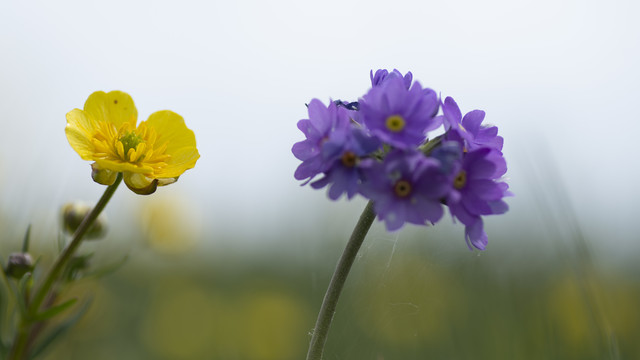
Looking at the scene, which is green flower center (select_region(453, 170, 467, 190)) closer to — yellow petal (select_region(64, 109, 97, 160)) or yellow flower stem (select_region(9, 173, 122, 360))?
yellow flower stem (select_region(9, 173, 122, 360))

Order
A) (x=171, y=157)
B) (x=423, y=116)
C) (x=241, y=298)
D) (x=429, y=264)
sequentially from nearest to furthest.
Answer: (x=423, y=116) < (x=171, y=157) < (x=429, y=264) < (x=241, y=298)

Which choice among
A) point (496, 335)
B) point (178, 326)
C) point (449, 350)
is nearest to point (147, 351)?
point (178, 326)

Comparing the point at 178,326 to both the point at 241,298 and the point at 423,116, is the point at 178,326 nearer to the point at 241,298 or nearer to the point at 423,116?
the point at 241,298

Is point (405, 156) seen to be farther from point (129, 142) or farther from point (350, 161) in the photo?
point (129, 142)

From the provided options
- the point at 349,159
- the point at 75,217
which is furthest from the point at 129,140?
the point at 349,159

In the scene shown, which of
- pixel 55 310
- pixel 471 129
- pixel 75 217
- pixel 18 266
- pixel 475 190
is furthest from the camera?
pixel 75 217

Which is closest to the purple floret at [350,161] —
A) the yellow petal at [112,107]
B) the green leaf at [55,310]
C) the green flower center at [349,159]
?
the green flower center at [349,159]

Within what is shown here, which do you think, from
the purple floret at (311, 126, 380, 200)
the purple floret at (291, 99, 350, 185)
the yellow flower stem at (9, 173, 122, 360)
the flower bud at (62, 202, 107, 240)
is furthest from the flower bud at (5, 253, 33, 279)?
the purple floret at (311, 126, 380, 200)
